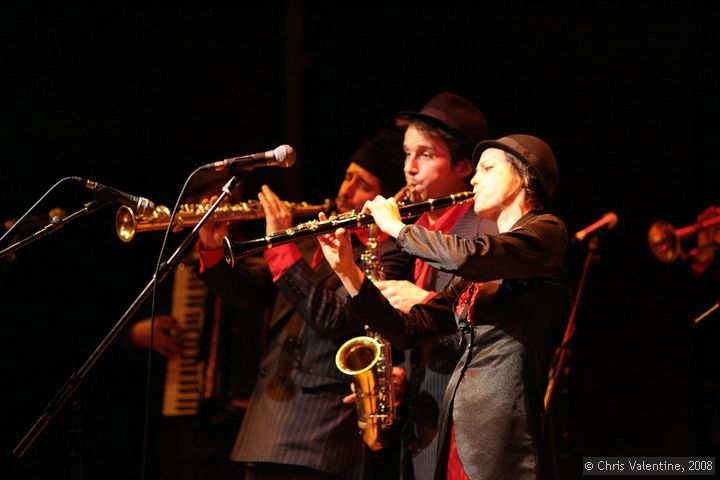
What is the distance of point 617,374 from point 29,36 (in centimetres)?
376

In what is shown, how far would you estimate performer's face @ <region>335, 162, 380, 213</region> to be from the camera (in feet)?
12.4

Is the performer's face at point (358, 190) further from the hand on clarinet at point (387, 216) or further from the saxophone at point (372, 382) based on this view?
the hand on clarinet at point (387, 216)

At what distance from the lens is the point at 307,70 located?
5.07 m

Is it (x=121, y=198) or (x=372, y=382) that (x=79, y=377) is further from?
(x=372, y=382)

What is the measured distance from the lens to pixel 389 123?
191 inches

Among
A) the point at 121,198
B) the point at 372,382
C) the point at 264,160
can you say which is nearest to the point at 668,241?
the point at 372,382

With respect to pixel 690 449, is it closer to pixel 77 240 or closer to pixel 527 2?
pixel 527 2

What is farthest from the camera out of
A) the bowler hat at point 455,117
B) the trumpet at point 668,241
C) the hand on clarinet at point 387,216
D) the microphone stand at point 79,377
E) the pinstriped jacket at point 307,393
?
the trumpet at point 668,241

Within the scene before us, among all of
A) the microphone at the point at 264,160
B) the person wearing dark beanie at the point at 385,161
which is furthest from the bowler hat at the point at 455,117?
the microphone at the point at 264,160

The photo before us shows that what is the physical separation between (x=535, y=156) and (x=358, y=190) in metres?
1.29

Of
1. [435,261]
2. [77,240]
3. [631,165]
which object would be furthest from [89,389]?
[631,165]

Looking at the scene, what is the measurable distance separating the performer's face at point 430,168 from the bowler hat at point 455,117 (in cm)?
7

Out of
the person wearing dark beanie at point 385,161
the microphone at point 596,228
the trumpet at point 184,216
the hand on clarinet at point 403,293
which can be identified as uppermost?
the person wearing dark beanie at point 385,161

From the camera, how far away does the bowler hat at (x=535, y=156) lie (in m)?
2.66
